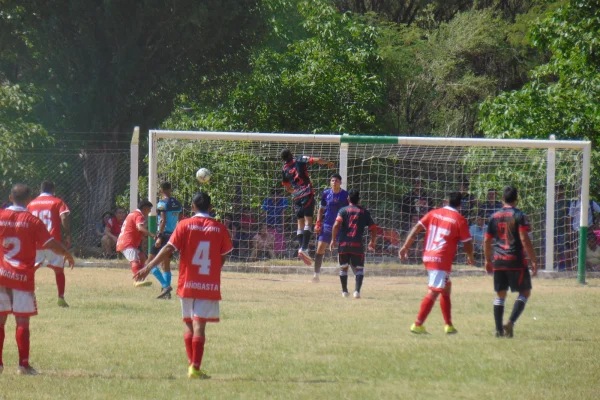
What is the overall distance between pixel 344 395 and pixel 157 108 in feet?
63.7

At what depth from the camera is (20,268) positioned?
9031 mm

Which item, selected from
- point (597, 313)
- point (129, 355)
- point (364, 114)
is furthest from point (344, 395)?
point (364, 114)

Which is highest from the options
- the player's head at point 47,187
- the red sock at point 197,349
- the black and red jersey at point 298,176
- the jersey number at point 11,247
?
the black and red jersey at point 298,176

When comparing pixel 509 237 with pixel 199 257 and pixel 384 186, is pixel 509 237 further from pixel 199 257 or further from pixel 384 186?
pixel 384 186

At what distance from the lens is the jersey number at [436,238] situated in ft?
38.8

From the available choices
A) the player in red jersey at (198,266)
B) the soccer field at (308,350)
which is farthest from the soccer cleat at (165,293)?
the player in red jersey at (198,266)

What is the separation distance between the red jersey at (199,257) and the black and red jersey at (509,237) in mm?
4101

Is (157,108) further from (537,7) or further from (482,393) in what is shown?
(482,393)

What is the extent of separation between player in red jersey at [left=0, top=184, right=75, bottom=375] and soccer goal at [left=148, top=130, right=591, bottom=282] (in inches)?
451

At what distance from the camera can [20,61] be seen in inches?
1062

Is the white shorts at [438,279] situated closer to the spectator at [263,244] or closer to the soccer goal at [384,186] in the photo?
the soccer goal at [384,186]

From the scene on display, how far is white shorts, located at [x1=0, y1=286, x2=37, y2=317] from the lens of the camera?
8930mm

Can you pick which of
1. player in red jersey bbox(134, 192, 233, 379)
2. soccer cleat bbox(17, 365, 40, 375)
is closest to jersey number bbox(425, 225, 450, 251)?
player in red jersey bbox(134, 192, 233, 379)

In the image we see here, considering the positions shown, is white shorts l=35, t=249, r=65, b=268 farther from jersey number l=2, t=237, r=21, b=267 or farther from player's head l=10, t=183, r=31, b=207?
jersey number l=2, t=237, r=21, b=267
